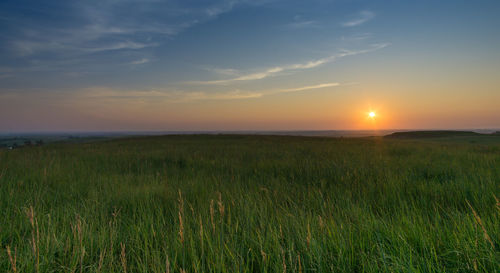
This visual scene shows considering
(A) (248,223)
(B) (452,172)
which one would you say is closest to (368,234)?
(A) (248,223)

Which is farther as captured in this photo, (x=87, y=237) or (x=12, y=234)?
(x=12, y=234)

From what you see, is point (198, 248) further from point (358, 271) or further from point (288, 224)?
point (358, 271)

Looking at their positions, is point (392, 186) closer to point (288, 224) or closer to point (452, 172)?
point (288, 224)

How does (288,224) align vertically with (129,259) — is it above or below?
above

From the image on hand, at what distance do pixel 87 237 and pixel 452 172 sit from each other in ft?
23.3

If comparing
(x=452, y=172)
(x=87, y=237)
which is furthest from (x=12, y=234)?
(x=452, y=172)

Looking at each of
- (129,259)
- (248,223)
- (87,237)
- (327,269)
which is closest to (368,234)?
(327,269)

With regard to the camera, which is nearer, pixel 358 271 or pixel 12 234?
pixel 358 271

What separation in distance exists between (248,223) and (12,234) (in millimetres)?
2521

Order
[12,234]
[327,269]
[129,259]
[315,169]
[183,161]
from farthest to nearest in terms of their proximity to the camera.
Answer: [183,161] < [315,169] < [12,234] < [129,259] < [327,269]

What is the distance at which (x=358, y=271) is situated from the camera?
176 cm

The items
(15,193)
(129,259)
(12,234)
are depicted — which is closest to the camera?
(129,259)

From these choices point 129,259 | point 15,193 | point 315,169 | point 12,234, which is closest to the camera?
point 129,259

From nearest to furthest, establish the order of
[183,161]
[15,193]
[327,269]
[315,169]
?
[327,269]
[15,193]
[315,169]
[183,161]
